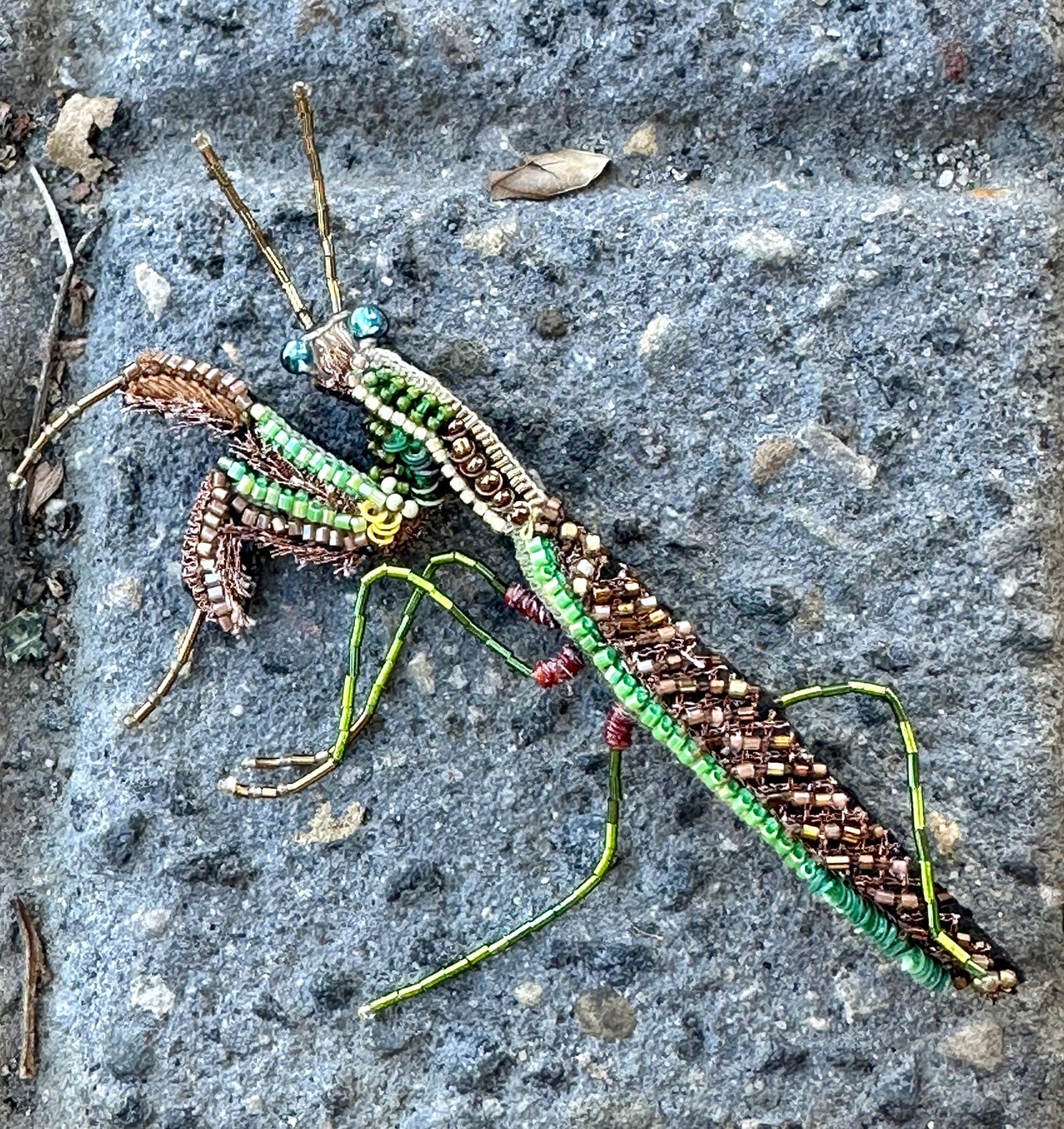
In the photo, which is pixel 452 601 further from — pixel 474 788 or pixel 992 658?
pixel 992 658

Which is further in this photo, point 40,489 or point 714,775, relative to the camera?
point 40,489

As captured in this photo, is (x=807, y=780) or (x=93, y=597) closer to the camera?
(x=807, y=780)

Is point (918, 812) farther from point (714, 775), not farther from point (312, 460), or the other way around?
point (312, 460)

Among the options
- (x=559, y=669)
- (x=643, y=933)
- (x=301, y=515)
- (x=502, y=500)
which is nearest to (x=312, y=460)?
(x=301, y=515)

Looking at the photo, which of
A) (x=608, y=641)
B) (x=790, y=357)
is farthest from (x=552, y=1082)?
(x=790, y=357)

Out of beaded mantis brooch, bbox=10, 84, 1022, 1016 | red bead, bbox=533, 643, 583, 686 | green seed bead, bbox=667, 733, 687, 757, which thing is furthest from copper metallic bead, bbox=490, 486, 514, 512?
green seed bead, bbox=667, 733, 687, 757

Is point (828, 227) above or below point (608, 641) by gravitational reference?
above

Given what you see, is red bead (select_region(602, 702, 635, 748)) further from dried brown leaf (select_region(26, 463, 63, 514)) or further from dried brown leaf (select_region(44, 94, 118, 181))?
dried brown leaf (select_region(44, 94, 118, 181))

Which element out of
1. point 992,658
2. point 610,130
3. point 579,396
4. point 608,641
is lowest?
point 992,658
